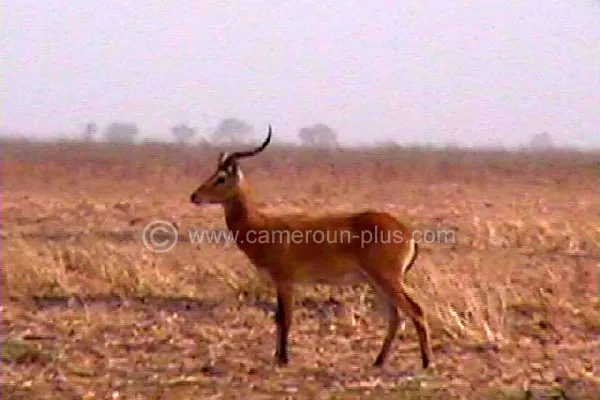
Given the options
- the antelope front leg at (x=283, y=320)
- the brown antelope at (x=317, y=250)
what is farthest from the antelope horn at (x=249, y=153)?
the antelope front leg at (x=283, y=320)

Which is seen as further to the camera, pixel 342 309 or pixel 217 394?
pixel 342 309

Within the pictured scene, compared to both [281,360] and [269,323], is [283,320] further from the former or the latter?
[269,323]

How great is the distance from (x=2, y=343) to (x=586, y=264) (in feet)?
27.5

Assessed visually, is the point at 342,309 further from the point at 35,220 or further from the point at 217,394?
the point at 35,220

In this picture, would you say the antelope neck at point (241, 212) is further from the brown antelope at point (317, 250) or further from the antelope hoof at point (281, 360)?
the antelope hoof at point (281, 360)

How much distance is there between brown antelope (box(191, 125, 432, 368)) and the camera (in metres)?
8.12

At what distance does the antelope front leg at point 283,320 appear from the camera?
8.17 meters

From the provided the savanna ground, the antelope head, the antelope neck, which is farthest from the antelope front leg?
the antelope head

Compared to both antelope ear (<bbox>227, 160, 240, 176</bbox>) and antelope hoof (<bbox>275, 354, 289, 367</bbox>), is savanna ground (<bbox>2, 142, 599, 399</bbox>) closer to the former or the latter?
antelope hoof (<bbox>275, 354, 289, 367</bbox>)

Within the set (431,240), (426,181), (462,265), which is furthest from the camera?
(426,181)

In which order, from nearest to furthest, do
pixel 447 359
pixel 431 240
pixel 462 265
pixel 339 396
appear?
1. pixel 339 396
2. pixel 447 359
3. pixel 462 265
4. pixel 431 240

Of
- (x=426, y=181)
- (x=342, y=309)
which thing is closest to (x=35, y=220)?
(x=342, y=309)

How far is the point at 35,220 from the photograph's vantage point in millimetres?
19516

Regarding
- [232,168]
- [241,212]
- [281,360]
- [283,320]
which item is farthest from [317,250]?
[232,168]
